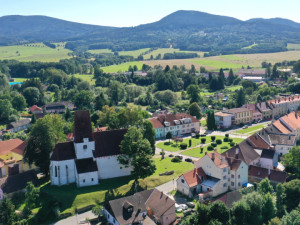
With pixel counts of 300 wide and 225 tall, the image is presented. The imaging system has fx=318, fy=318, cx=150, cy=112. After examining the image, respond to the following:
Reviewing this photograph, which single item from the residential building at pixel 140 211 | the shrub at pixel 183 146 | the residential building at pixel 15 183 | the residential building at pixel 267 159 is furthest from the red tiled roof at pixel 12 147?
the residential building at pixel 267 159

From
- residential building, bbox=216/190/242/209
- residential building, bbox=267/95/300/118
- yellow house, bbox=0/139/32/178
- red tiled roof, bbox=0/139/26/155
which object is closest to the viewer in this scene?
residential building, bbox=216/190/242/209

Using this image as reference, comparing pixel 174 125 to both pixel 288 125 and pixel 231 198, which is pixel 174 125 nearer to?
pixel 288 125

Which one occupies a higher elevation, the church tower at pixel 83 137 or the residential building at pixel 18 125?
the church tower at pixel 83 137

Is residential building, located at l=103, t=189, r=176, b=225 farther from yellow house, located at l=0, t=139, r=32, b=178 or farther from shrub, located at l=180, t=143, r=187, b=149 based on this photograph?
shrub, located at l=180, t=143, r=187, b=149

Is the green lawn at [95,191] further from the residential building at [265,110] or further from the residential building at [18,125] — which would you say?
the residential building at [265,110]

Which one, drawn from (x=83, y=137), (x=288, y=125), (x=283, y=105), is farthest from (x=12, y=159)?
(x=283, y=105)

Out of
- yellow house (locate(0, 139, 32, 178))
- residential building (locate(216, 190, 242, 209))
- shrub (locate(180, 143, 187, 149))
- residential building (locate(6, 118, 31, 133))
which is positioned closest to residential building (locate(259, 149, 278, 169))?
residential building (locate(216, 190, 242, 209))
